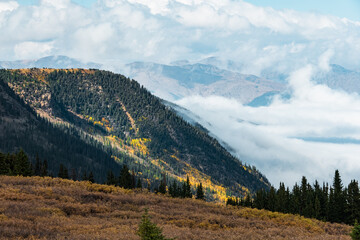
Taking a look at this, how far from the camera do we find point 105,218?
1777 inches

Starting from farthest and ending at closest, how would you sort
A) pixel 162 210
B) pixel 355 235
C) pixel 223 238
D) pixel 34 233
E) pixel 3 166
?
pixel 3 166 → pixel 162 210 → pixel 223 238 → pixel 355 235 → pixel 34 233

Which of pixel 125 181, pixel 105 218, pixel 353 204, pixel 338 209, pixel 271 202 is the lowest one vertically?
pixel 105 218

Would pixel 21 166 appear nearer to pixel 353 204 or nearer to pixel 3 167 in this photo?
pixel 3 167

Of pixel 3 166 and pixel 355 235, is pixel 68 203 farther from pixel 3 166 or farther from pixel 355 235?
pixel 3 166

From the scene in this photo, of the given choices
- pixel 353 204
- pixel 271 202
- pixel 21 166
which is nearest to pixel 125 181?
pixel 21 166

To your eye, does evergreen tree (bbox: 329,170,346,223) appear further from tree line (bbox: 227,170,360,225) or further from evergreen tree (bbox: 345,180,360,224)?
evergreen tree (bbox: 345,180,360,224)

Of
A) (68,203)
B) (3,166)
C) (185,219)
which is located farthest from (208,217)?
(3,166)

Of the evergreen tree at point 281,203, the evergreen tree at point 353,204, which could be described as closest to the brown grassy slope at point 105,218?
the evergreen tree at point 353,204

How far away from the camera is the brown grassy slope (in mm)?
35531

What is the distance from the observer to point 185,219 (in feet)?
165

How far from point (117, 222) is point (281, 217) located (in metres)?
31.8

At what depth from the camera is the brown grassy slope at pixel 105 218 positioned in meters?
35.5

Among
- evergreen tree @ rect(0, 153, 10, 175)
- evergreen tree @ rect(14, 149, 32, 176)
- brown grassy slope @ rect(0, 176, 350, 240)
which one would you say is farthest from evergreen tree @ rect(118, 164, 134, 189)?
brown grassy slope @ rect(0, 176, 350, 240)

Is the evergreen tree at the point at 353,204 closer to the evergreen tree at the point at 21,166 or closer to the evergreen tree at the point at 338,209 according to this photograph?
the evergreen tree at the point at 338,209
